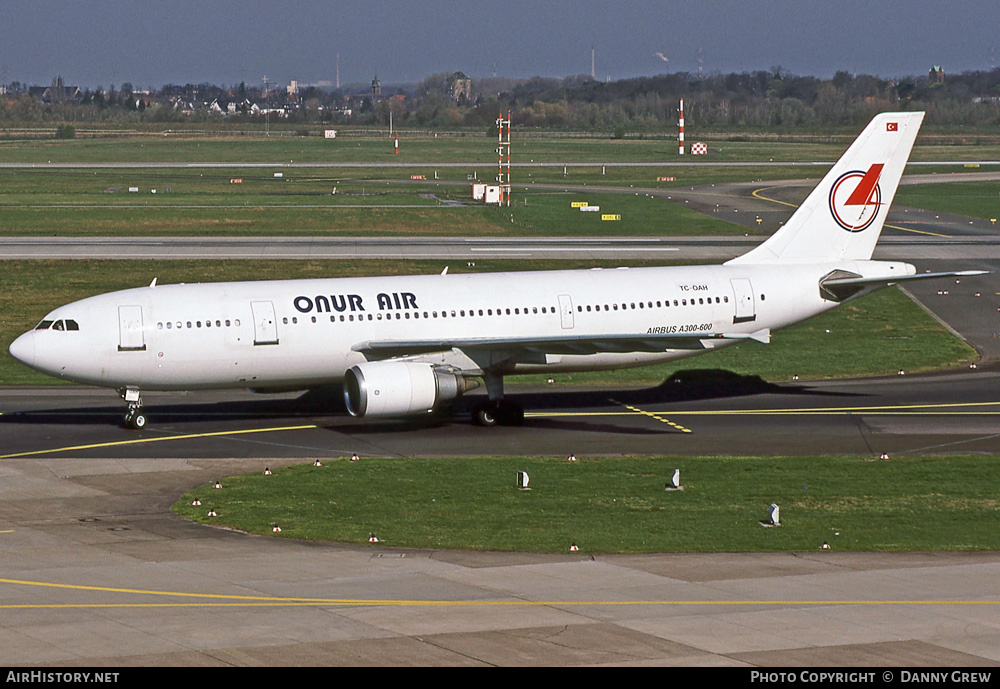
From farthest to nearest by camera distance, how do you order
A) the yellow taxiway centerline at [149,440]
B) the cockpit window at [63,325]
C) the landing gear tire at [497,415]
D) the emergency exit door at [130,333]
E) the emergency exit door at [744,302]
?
1. the emergency exit door at [744,302]
2. the landing gear tire at [497,415]
3. the cockpit window at [63,325]
4. the emergency exit door at [130,333]
5. the yellow taxiway centerline at [149,440]

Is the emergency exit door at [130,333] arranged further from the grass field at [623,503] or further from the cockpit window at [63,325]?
the grass field at [623,503]

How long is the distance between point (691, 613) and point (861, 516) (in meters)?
9.73

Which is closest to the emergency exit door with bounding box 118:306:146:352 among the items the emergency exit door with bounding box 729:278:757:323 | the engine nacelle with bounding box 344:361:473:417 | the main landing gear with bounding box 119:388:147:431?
the main landing gear with bounding box 119:388:147:431

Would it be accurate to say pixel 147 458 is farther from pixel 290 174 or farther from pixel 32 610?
pixel 290 174

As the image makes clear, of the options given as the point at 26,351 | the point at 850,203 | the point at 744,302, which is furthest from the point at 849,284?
the point at 26,351

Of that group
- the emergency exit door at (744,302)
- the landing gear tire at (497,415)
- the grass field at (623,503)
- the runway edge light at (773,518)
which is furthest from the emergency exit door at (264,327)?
the runway edge light at (773,518)

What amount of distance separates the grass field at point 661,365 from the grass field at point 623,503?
14.5 m

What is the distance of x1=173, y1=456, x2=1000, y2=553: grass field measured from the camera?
97.7 ft

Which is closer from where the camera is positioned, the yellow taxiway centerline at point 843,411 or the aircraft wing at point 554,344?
the aircraft wing at point 554,344

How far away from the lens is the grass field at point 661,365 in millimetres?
52594

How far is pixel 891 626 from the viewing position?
74.2 ft

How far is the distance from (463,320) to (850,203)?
15.0m

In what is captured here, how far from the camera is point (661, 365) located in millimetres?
53281

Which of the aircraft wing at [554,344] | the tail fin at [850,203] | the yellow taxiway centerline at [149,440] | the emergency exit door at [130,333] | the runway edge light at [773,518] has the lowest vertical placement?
the yellow taxiway centerline at [149,440]
